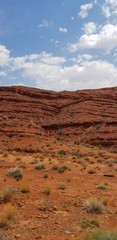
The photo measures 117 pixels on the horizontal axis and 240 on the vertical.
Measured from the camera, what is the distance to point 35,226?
4.83 metres

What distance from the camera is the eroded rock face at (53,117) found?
26375 millimetres

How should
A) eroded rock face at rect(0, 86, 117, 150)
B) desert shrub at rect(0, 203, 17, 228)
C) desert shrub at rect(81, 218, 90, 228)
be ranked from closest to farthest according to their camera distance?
desert shrub at rect(0, 203, 17, 228), desert shrub at rect(81, 218, 90, 228), eroded rock face at rect(0, 86, 117, 150)

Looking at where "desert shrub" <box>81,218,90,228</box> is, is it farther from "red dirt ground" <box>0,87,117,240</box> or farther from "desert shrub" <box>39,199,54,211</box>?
"desert shrub" <box>39,199,54,211</box>

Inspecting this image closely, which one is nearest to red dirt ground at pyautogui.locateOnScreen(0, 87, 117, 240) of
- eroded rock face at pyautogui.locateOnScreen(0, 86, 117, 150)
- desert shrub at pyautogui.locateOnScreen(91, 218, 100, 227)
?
eroded rock face at pyautogui.locateOnScreen(0, 86, 117, 150)

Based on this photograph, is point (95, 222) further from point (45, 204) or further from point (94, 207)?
point (45, 204)

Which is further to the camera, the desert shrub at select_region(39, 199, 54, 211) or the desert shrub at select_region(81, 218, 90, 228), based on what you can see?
the desert shrub at select_region(39, 199, 54, 211)

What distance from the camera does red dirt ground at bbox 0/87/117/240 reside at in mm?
5207

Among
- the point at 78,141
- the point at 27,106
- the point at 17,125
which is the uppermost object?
the point at 27,106

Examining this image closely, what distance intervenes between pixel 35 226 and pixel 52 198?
2.19 meters

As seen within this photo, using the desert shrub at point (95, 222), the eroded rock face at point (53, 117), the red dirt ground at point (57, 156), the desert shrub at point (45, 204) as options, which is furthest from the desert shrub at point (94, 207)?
the eroded rock face at point (53, 117)

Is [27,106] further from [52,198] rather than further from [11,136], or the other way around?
[52,198]

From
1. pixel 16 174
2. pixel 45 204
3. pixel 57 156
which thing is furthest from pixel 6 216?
pixel 57 156

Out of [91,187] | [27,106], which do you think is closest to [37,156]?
[91,187]

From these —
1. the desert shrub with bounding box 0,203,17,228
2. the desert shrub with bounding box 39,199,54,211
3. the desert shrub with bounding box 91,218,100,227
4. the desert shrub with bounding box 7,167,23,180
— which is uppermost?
the desert shrub with bounding box 0,203,17,228
